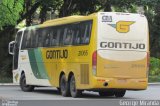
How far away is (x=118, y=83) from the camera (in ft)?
71.4

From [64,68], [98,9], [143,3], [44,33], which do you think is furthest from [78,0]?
[64,68]

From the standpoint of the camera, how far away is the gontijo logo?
21.8 metres

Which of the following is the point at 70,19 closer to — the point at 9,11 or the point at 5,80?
the point at 9,11

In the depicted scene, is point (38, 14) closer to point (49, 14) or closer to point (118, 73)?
point (49, 14)

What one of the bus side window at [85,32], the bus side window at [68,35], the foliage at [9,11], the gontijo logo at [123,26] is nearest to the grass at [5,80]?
the foliage at [9,11]

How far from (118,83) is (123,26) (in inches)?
87.7

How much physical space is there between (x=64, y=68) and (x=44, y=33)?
3039 millimetres

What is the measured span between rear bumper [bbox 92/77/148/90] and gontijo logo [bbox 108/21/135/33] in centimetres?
191

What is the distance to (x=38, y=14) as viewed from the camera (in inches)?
1781

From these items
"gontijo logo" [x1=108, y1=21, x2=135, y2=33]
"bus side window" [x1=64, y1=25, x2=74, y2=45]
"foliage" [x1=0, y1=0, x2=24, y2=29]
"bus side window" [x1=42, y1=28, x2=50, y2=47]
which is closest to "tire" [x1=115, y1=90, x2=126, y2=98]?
"bus side window" [x1=64, y1=25, x2=74, y2=45]

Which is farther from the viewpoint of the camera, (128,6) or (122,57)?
(128,6)

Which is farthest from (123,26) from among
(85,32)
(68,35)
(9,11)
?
(9,11)

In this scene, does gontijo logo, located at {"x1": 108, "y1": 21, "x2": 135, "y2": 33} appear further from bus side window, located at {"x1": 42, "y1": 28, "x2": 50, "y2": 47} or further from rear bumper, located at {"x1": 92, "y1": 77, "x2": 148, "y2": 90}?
bus side window, located at {"x1": 42, "y1": 28, "x2": 50, "y2": 47}

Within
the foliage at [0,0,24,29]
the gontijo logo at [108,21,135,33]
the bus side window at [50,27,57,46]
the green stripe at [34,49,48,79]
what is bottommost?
the green stripe at [34,49,48,79]
